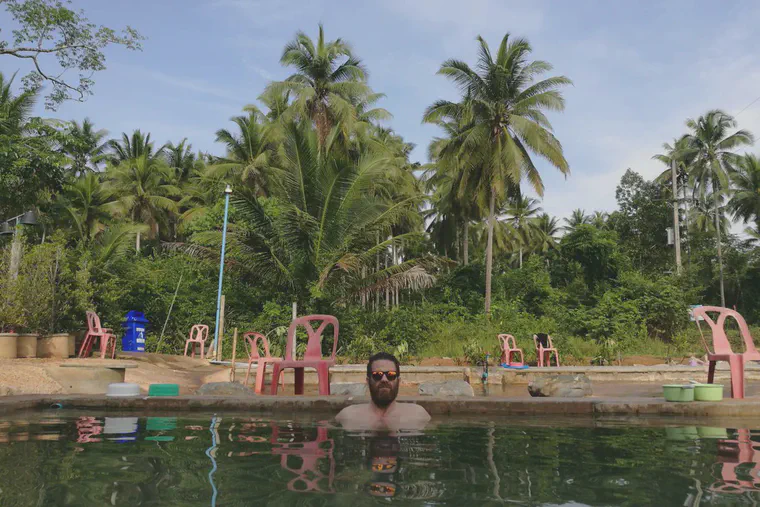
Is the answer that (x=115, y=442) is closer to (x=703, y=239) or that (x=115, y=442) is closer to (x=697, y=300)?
(x=697, y=300)

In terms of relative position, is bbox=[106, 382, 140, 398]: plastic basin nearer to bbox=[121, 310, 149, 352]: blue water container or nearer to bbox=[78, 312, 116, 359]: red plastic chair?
bbox=[78, 312, 116, 359]: red plastic chair

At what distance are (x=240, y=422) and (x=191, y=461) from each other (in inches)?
76.3

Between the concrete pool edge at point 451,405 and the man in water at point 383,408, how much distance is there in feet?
3.09

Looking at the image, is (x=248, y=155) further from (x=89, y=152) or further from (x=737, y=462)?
(x=737, y=462)

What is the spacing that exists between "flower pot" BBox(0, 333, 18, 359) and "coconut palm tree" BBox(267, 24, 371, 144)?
51.3 ft

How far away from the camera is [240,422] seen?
18.2ft

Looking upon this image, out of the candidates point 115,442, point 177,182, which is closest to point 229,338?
point 115,442

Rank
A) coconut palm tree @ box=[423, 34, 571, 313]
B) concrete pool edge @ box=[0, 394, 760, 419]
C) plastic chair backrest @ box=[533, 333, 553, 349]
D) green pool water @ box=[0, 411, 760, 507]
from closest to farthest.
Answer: green pool water @ box=[0, 411, 760, 507] → concrete pool edge @ box=[0, 394, 760, 419] → plastic chair backrest @ box=[533, 333, 553, 349] → coconut palm tree @ box=[423, 34, 571, 313]

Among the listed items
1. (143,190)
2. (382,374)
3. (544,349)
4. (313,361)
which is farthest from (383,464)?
(143,190)

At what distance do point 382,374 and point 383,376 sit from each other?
0.02 meters

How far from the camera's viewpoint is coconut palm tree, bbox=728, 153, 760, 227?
3588 centimetres

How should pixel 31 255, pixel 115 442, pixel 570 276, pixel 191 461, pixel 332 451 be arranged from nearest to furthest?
pixel 191 461 < pixel 332 451 < pixel 115 442 < pixel 31 255 < pixel 570 276

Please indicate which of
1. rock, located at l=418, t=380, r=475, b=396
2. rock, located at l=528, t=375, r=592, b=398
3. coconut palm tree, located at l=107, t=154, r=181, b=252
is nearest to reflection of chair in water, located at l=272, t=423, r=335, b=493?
rock, located at l=418, t=380, r=475, b=396

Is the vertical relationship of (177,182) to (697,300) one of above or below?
above
